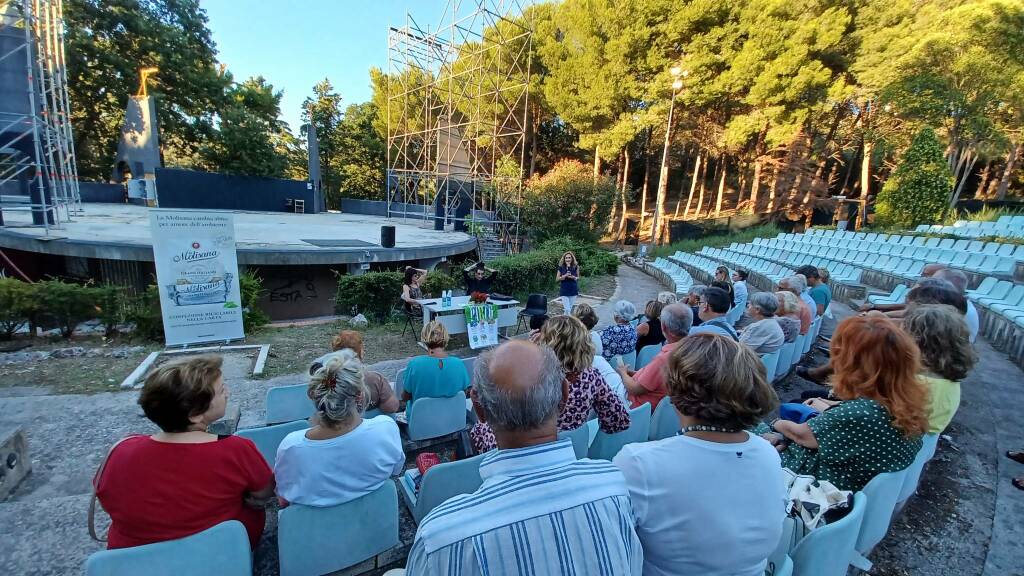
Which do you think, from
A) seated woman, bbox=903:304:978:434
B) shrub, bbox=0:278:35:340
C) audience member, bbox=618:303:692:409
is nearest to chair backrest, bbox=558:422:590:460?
audience member, bbox=618:303:692:409

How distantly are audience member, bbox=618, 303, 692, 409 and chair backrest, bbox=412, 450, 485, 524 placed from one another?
1260 millimetres

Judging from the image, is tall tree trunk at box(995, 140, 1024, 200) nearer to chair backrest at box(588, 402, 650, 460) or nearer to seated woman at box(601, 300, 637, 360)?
seated woman at box(601, 300, 637, 360)

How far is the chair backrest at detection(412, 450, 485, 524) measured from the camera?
186 cm

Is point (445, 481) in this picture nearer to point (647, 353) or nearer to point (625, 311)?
point (625, 311)

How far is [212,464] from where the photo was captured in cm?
154

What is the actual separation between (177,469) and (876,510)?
2.69 metres

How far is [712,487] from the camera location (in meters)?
1.08

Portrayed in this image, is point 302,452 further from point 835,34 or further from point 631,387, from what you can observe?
point 835,34

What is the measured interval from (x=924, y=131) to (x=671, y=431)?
669 inches

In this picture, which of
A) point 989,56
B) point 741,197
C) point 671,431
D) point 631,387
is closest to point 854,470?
point 671,431

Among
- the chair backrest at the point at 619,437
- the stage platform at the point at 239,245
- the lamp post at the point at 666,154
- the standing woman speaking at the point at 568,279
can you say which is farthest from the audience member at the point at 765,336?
the lamp post at the point at 666,154

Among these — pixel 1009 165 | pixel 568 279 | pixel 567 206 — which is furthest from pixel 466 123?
pixel 1009 165

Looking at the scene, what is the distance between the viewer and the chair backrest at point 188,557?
1.30m

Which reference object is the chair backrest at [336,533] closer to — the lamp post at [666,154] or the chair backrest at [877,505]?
the chair backrest at [877,505]
